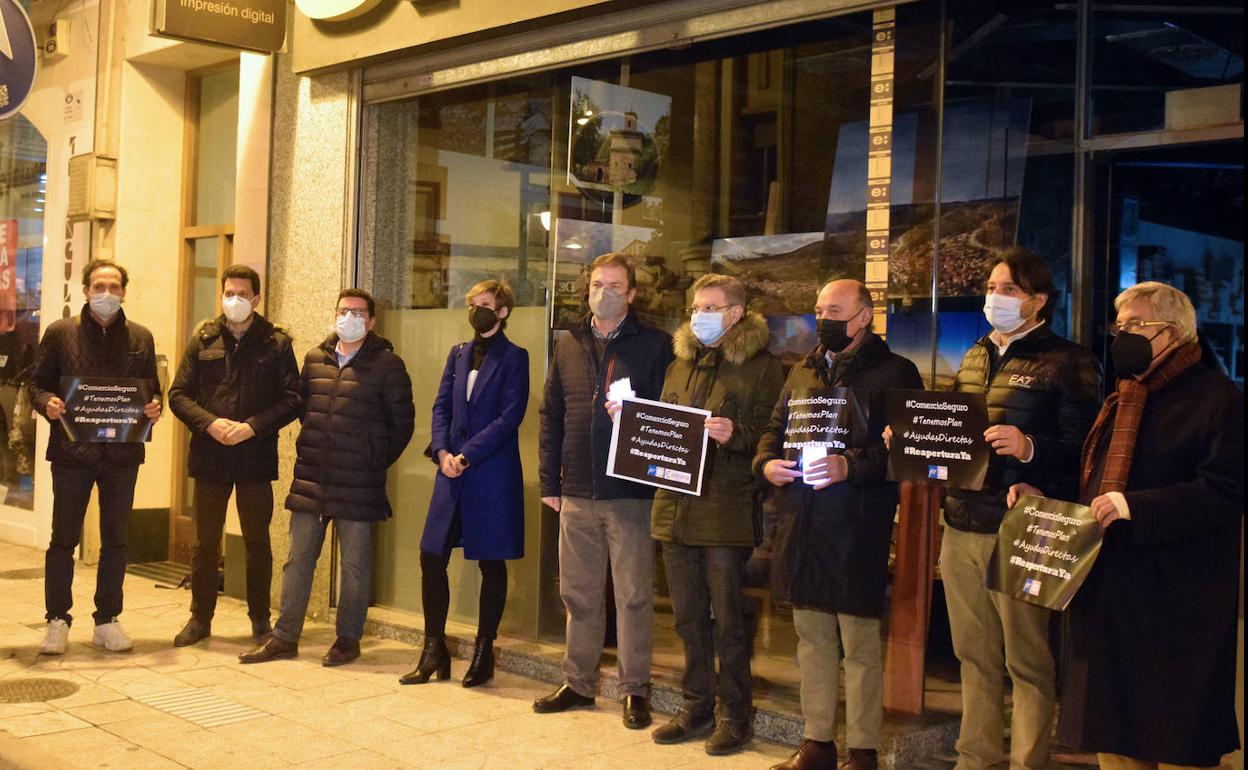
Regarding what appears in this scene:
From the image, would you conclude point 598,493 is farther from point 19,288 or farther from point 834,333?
point 19,288

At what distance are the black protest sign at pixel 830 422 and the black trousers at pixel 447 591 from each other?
2196 mm

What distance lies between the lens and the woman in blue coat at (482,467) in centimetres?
670

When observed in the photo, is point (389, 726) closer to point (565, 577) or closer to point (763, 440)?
point (565, 577)

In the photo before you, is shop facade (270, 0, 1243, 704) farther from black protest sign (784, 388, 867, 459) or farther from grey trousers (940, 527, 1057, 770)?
black protest sign (784, 388, 867, 459)

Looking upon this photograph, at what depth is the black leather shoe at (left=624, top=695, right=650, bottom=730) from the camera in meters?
6.05

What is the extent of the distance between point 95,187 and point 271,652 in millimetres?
4981

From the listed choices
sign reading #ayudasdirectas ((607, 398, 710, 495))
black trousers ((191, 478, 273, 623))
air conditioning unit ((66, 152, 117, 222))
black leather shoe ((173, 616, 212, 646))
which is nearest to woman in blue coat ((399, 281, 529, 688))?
sign reading #ayudasdirectas ((607, 398, 710, 495))

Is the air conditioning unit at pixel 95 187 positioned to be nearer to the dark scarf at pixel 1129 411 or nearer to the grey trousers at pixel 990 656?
the grey trousers at pixel 990 656

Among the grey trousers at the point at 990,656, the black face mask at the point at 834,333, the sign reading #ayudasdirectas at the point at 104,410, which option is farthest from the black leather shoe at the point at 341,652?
the grey trousers at the point at 990,656

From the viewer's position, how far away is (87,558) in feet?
34.6

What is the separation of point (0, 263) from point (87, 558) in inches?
139

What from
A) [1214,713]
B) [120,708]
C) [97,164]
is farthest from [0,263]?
[1214,713]

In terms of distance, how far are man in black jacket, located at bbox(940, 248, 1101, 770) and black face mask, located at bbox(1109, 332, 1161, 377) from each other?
0.45m

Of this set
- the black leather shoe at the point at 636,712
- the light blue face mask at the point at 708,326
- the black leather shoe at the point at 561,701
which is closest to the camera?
the light blue face mask at the point at 708,326
